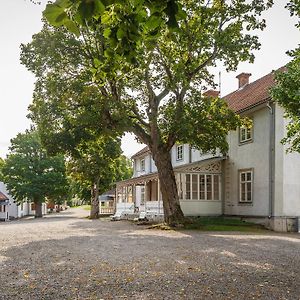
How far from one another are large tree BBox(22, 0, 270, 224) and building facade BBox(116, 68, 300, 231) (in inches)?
98.3

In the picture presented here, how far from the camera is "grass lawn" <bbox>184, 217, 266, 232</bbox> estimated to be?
2153 centimetres

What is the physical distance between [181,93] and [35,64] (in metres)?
7.71

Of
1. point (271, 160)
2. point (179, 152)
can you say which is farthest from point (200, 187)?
point (179, 152)

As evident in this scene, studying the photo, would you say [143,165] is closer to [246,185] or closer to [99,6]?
[246,185]

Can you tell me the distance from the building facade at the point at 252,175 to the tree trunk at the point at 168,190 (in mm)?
3779

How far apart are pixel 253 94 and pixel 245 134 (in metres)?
2.98

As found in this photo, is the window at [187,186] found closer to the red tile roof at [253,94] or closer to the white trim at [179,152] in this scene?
the red tile roof at [253,94]

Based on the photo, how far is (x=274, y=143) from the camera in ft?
71.6

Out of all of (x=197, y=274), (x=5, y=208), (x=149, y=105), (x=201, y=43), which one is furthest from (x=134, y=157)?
(x=197, y=274)

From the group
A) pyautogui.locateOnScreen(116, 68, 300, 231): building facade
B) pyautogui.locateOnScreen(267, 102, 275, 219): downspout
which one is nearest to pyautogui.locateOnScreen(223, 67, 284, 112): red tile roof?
pyautogui.locateOnScreen(116, 68, 300, 231): building facade

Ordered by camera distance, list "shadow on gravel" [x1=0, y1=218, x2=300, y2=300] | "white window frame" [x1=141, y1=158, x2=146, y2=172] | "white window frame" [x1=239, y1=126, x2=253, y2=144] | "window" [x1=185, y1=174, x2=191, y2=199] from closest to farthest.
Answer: "shadow on gravel" [x1=0, y1=218, x2=300, y2=300] < "white window frame" [x1=239, y1=126, x2=253, y2=144] < "window" [x1=185, y1=174, x2=191, y2=199] < "white window frame" [x1=141, y1=158, x2=146, y2=172]

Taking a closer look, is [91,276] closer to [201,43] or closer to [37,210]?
[201,43]

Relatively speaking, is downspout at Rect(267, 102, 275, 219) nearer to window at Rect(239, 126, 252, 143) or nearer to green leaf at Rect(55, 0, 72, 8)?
window at Rect(239, 126, 252, 143)

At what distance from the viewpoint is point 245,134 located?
2478 centimetres
